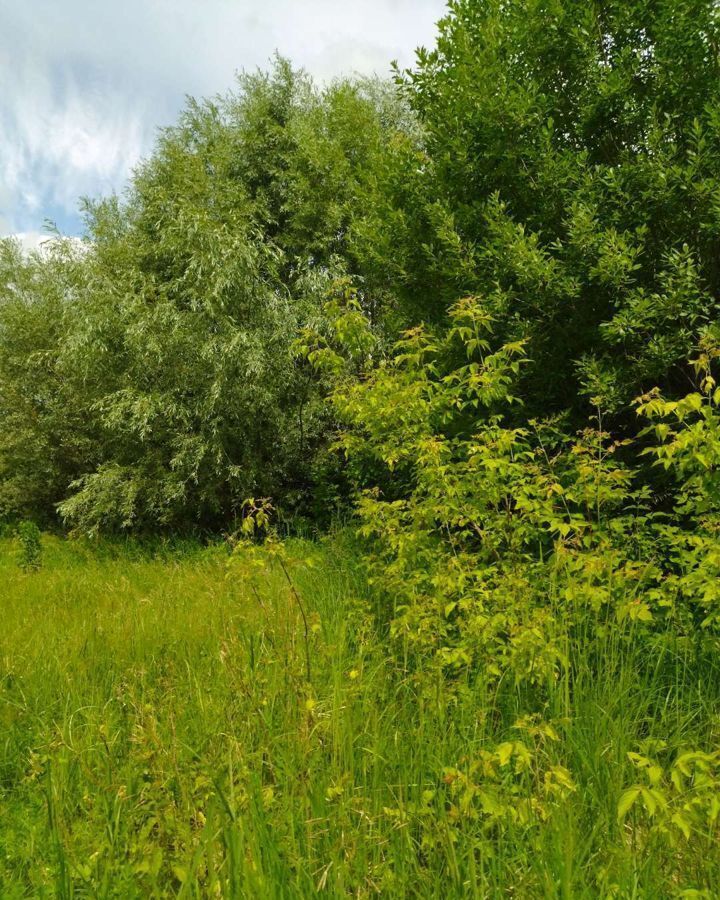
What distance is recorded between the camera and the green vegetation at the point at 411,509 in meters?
2.18

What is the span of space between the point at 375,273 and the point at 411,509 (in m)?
4.29

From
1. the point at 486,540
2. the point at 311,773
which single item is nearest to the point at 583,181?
the point at 486,540

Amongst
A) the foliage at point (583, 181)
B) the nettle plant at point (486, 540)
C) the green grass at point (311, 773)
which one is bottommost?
the green grass at point (311, 773)

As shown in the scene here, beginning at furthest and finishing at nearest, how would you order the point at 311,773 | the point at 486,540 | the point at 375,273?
1. the point at 375,273
2. the point at 486,540
3. the point at 311,773

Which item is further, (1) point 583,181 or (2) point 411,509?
(1) point 583,181

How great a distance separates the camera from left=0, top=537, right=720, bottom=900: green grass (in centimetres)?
197

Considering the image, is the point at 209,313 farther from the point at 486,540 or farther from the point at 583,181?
the point at 486,540

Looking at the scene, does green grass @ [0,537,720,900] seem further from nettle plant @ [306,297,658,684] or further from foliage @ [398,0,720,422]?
foliage @ [398,0,720,422]

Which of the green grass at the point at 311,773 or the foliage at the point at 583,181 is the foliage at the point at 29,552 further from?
the foliage at the point at 583,181

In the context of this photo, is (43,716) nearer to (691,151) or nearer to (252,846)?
(252,846)

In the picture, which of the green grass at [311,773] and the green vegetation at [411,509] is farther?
the green vegetation at [411,509]

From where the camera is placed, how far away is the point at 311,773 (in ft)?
7.98

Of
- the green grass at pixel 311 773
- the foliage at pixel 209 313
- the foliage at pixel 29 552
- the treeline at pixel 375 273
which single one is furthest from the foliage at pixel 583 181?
the foliage at pixel 29 552

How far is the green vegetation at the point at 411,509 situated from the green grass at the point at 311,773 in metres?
0.02
